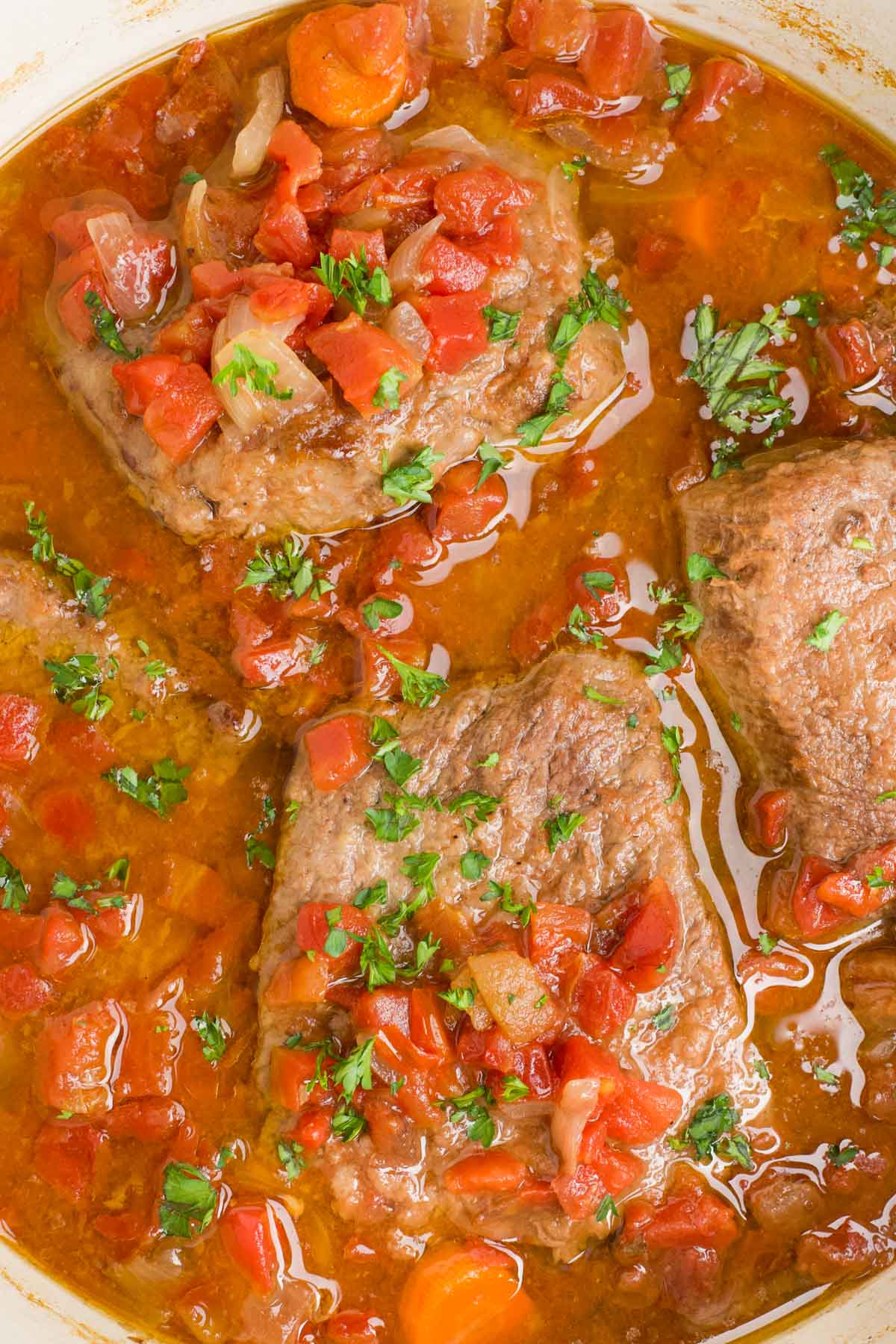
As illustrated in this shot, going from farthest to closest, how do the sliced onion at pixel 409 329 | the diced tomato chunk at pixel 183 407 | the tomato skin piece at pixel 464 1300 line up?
the tomato skin piece at pixel 464 1300, the diced tomato chunk at pixel 183 407, the sliced onion at pixel 409 329

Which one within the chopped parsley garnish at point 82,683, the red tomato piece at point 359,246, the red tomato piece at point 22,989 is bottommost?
the red tomato piece at point 22,989

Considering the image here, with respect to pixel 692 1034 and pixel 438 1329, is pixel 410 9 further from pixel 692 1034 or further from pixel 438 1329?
pixel 438 1329

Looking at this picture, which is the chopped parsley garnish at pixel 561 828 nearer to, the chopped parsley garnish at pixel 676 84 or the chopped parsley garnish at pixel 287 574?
the chopped parsley garnish at pixel 287 574

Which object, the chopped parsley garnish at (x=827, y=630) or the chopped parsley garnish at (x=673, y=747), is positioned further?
the chopped parsley garnish at (x=673, y=747)

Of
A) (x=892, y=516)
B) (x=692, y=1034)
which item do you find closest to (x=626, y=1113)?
(x=692, y=1034)

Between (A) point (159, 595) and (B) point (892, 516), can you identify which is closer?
(B) point (892, 516)

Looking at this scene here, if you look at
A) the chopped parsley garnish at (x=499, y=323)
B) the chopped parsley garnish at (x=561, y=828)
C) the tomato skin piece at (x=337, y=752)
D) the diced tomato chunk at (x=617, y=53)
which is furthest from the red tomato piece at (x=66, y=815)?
the diced tomato chunk at (x=617, y=53)

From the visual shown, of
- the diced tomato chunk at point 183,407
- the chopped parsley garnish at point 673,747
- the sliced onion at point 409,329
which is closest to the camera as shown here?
the sliced onion at point 409,329
